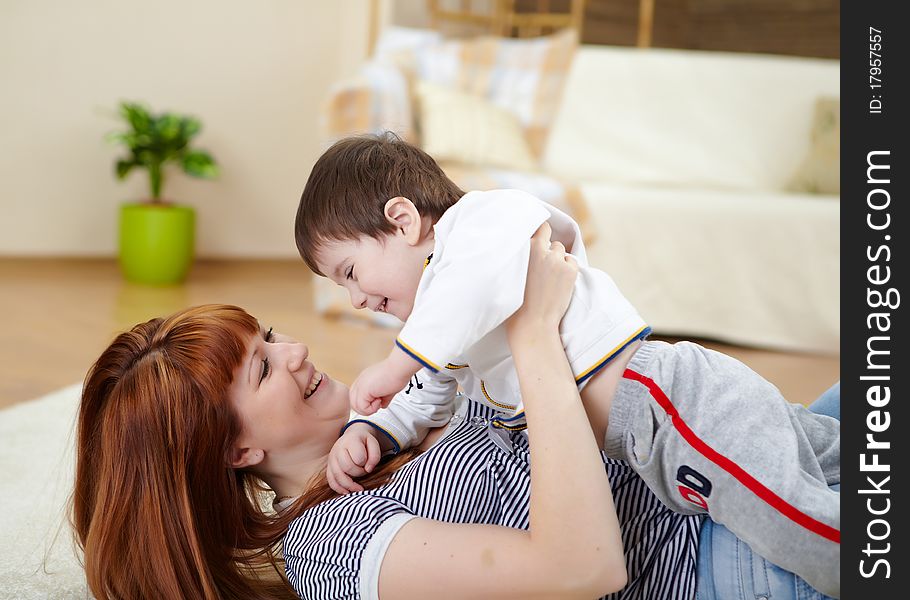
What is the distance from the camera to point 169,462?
108 cm

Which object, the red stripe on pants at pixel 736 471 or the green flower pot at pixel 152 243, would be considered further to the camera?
the green flower pot at pixel 152 243

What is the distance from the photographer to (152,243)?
4.05 meters

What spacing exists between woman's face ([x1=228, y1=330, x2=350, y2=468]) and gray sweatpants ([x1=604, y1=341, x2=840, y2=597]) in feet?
1.23

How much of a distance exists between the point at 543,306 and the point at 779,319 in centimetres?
259

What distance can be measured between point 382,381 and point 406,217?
0.72 ft

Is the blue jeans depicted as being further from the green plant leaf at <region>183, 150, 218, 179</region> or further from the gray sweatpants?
the green plant leaf at <region>183, 150, 218, 179</region>

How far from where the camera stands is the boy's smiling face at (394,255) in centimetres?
111

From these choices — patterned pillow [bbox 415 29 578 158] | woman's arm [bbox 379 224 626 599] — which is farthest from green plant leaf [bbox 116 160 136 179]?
woman's arm [bbox 379 224 626 599]

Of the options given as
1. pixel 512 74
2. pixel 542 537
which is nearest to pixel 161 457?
pixel 542 537

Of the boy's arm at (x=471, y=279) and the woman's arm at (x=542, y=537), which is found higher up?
the boy's arm at (x=471, y=279)

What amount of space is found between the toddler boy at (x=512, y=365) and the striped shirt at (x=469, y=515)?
0.14 ft

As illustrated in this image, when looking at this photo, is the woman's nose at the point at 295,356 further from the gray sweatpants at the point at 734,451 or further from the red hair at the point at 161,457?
the gray sweatpants at the point at 734,451

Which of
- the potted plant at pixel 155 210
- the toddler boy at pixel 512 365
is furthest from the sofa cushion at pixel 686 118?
the toddler boy at pixel 512 365
